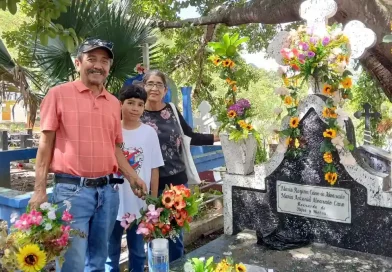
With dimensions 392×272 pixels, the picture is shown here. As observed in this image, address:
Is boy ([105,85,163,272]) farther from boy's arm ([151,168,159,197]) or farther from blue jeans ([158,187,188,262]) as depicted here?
blue jeans ([158,187,188,262])

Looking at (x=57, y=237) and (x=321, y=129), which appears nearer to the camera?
(x=57, y=237)

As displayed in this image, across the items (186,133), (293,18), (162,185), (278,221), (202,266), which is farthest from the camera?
(293,18)

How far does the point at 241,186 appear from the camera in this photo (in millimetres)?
3646

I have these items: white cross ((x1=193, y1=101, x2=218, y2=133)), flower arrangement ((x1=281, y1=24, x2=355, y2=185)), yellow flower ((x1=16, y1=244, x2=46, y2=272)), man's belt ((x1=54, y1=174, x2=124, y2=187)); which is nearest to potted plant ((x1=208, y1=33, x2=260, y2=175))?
flower arrangement ((x1=281, y1=24, x2=355, y2=185))

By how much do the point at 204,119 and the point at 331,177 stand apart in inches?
129

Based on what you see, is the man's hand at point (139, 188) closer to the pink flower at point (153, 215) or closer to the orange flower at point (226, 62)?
the pink flower at point (153, 215)

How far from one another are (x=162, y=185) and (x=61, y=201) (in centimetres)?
92

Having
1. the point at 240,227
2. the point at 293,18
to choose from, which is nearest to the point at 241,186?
the point at 240,227

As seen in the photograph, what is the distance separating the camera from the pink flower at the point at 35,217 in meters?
1.75

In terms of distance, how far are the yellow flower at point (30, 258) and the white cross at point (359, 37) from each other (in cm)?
270

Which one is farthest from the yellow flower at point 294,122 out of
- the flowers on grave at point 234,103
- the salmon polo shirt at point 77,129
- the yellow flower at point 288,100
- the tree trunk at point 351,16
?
the tree trunk at point 351,16

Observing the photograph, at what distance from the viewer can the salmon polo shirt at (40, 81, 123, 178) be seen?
214 cm

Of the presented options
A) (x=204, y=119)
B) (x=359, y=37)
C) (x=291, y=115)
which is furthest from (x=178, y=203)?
(x=204, y=119)

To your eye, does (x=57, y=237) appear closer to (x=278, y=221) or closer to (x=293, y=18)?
(x=278, y=221)
